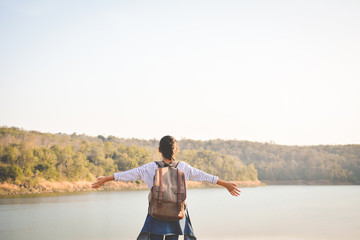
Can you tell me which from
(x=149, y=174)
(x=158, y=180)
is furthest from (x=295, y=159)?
(x=158, y=180)

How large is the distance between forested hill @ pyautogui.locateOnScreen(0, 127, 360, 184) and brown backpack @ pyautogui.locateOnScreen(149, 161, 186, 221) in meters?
40.0

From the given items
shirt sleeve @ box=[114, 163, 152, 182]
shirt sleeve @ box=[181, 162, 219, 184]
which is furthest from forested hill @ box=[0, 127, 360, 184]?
shirt sleeve @ box=[181, 162, 219, 184]

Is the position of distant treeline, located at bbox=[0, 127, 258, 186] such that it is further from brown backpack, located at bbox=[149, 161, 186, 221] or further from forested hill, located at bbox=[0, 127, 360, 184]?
brown backpack, located at bbox=[149, 161, 186, 221]

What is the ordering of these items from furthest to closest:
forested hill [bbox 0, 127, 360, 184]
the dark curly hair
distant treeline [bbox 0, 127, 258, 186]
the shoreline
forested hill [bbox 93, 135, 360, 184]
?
forested hill [bbox 93, 135, 360, 184] → forested hill [bbox 0, 127, 360, 184] → distant treeline [bbox 0, 127, 258, 186] → the shoreline → the dark curly hair

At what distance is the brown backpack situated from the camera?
264 centimetres

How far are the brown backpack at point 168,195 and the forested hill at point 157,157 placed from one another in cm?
3999

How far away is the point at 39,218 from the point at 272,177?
291ft

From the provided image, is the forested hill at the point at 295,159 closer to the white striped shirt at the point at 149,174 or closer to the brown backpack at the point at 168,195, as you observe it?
the white striped shirt at the point at 149,174

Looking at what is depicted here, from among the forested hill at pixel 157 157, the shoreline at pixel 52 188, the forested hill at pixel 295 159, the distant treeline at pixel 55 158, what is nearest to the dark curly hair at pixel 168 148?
the shoreline at pixel 52 188

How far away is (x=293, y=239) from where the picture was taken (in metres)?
12.1

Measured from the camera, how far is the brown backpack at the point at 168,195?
2.64m

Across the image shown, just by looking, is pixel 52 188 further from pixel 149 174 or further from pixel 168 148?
pixel 168 148

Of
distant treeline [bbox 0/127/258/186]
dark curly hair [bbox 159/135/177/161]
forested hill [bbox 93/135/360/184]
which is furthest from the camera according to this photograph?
forested hill [bbox 93/135/360/184]

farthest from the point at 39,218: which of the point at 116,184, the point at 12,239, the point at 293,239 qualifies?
the point at 116,184
